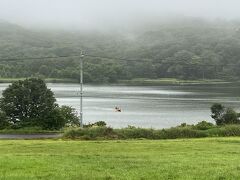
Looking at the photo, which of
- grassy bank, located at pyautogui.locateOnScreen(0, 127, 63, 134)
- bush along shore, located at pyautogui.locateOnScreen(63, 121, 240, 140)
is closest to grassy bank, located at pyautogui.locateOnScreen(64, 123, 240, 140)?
bush along shore, located at pyautogui.locateOnScreen(63, 121, 240, 140)

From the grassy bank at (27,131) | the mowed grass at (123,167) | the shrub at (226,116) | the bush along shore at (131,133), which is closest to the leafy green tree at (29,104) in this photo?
the grassy bank at (27,131)

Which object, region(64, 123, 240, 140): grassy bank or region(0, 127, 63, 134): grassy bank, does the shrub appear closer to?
region(64, 123, 240, 140): grassy bank

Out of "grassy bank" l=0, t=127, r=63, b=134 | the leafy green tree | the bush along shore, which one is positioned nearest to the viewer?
the bush along shore

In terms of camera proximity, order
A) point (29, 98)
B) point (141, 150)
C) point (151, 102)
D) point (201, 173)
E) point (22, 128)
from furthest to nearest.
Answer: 1. point (151, 102)
2. point (29, 98)
3. point (22, 128)
4. point (141, 150)
5. point (201, 173)

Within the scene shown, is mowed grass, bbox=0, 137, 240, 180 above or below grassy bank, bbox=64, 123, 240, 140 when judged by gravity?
above

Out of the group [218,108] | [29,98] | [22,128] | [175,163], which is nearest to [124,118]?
[218,108]

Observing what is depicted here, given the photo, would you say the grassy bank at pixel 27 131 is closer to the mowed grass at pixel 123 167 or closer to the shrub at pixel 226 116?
the shrub at pixel 226 116

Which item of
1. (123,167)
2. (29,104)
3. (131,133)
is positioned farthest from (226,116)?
(123,167)

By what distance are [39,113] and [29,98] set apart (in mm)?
2787

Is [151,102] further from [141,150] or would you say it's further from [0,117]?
[141,150]

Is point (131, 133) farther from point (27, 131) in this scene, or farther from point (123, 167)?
point (123, 167)

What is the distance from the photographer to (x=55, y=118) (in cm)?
5344

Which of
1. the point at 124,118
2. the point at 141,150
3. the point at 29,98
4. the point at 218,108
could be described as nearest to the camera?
the point at 141,150

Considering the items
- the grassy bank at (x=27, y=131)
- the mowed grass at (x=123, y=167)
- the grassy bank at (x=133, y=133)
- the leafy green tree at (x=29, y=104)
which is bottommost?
the grassy bank at (x=27, y=131)
